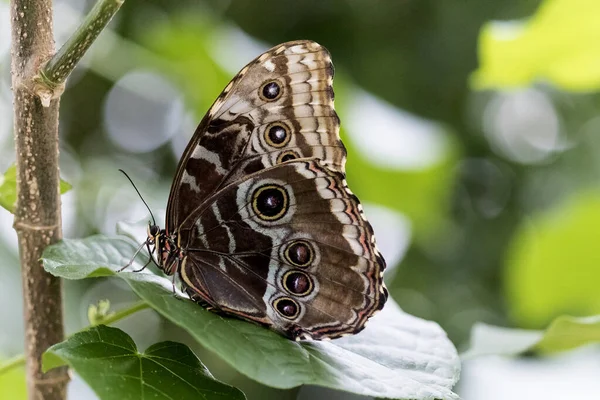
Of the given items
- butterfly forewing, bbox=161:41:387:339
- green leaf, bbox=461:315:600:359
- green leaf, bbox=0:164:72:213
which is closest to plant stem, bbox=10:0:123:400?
green leaf, bbox=0:164:72:213

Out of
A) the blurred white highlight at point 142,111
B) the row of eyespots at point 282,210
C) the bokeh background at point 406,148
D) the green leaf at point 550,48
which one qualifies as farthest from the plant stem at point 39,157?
the blurred white highlight at point 142,111

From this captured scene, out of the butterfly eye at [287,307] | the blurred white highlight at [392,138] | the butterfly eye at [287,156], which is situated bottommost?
the butterfly eye at [287,307]

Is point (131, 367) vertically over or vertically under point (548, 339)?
under

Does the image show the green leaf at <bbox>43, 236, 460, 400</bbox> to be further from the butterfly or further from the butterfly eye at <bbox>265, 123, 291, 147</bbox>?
the butterfly eye at <bbox>265, 123, 291, 147</bbox>

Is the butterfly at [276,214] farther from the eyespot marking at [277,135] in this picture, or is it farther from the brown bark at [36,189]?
the brown bark at [36,189]

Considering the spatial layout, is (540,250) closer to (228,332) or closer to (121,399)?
(228,332)

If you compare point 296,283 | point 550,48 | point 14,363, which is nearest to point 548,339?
point 296,283

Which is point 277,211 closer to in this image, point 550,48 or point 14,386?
point 550,48
